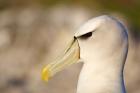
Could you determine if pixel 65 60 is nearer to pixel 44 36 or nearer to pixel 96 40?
pixel 96 40

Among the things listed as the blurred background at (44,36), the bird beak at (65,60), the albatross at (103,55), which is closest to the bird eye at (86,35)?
the albatross at (103,55)

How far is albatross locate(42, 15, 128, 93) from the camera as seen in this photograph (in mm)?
4582

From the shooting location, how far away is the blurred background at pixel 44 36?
1110 cm

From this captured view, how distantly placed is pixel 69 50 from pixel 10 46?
7.44 metres

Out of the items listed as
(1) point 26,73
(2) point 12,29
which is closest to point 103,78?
(1) point 26,73

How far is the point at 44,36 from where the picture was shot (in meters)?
12.3

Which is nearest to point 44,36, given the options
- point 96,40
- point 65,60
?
point 65,60

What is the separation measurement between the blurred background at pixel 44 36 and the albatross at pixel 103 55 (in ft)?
19.5

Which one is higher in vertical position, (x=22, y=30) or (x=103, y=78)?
(x=22, y=30)

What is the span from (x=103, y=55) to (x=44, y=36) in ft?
25.4

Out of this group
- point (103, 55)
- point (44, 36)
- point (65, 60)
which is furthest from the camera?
point (44, 36)

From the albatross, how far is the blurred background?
596 cm

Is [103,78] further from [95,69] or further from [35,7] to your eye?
[35,7]

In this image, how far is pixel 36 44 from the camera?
485 inches
